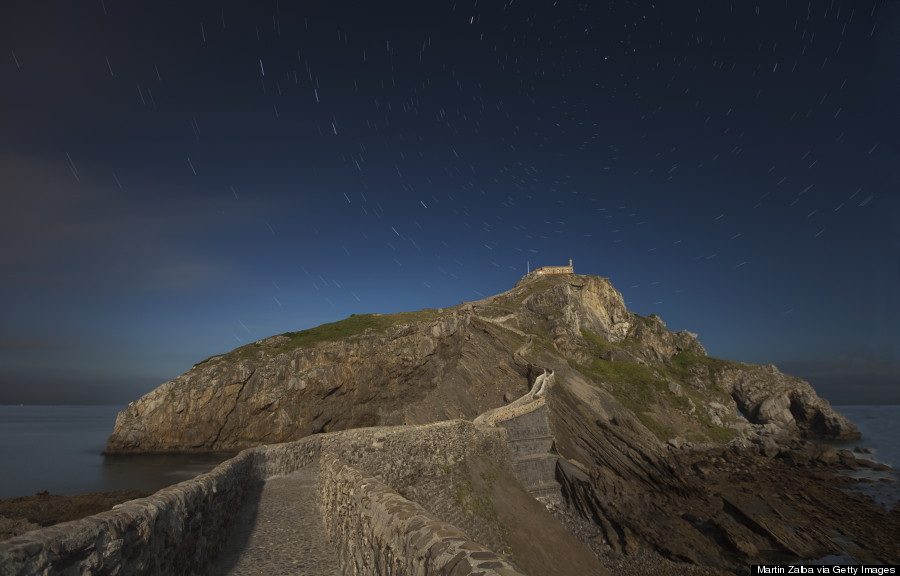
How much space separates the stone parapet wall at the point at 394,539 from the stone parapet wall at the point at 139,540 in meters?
2.79

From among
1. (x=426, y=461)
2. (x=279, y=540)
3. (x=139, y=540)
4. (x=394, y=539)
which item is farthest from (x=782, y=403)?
(x=139, y=540)

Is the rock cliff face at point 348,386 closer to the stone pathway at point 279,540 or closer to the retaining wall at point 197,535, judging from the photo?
the stone pathway at point 279,540

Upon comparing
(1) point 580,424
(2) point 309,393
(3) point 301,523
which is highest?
(2) point 309,393

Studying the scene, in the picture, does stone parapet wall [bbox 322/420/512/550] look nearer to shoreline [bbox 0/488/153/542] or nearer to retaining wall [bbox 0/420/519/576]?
retaining wall [bbox 0/420/519/576]

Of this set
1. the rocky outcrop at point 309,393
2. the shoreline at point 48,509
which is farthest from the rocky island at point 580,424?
the shoreline at point 48,509

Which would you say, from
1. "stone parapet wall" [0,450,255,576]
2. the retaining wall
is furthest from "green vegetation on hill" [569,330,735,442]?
"stone parapet wall" [0,450,255,576]

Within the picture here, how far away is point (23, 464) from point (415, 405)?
54576 mm

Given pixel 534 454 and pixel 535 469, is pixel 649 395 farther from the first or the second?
pixel 535 469

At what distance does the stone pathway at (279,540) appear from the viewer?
29.9 feet

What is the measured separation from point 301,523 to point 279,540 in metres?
1.62

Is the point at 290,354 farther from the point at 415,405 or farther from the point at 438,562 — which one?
the point at 438,562

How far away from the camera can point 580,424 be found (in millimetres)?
44031

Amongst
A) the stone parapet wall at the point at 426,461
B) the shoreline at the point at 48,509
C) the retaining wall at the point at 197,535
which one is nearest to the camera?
the retaining wall at the point at 197,535

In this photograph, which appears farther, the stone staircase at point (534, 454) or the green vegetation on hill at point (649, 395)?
the green vegetation on hill at point (649, 395)
